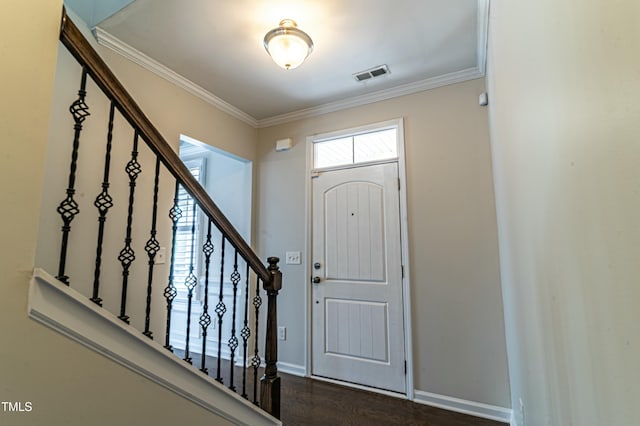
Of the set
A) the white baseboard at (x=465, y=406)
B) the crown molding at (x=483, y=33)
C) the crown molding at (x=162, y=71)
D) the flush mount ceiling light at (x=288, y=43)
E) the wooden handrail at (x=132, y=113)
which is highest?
the crown molding at (x=162, y=71)

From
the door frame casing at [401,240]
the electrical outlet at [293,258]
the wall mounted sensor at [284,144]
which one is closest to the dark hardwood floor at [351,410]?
the door frame casing at [401,240]

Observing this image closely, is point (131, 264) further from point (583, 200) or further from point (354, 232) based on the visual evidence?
point (583, 200)

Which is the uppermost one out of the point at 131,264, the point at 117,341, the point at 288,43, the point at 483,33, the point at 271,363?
the point at 483,33

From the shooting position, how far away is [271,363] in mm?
1896

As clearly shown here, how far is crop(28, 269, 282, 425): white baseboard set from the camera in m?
0.92

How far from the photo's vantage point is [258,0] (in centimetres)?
195

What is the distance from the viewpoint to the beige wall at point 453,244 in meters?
2.46

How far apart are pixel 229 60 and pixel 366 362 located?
2.93 meters

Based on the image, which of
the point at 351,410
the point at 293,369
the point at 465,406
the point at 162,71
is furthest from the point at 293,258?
the point at 162,71

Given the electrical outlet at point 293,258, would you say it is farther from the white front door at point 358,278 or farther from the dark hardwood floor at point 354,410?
the dark hardwood floor at point 354,410

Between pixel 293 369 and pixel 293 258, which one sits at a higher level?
pixel 293 258

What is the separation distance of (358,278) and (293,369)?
120 centimetres

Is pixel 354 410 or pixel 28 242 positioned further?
pixel 354 410

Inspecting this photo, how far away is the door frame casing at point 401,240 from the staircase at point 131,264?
638 mm
